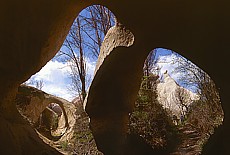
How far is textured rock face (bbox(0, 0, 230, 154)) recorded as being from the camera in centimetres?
299

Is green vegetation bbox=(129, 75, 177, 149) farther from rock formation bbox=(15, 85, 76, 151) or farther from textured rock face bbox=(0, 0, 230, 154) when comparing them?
textured rock face bbox=(0, 0, 230, 154)

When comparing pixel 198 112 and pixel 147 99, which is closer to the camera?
pixel 198 112

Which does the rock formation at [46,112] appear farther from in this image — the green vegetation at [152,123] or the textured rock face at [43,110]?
the green vegetation at [152,123]

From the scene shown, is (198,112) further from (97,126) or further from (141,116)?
(97,126)

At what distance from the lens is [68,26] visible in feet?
14.2

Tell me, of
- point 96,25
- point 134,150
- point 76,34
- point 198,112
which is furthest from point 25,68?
point 76,34

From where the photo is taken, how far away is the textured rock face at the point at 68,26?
9.80ft

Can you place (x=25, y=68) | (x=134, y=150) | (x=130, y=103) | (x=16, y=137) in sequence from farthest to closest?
(x=134, y=150), (x=130, y=103), (x=25, y=68), (x=16, y=137)

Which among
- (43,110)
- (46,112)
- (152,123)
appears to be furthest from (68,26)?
(46,112)

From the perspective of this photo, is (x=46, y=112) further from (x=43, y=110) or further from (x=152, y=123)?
(x=152, y=123)

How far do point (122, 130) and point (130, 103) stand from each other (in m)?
0.72

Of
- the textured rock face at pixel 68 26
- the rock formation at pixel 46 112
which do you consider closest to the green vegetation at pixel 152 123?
the rock formation at pixel 46 112

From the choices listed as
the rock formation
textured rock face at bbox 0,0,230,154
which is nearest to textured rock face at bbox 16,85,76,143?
Answer: the rock formation

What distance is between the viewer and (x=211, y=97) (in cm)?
581
